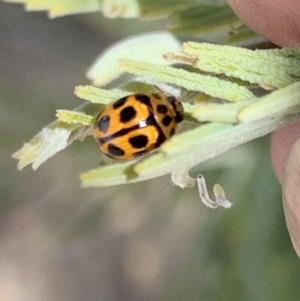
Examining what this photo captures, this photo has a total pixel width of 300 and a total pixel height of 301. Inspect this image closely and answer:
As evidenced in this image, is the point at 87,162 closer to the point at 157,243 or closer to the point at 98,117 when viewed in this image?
the point at 157,243

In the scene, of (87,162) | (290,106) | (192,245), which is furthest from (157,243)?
(290,106)

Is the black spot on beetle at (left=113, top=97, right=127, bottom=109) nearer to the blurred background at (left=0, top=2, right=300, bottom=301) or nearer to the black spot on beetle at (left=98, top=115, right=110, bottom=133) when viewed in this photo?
the black spot on beetle at (left=98, top=115, right=110, bottom=133)

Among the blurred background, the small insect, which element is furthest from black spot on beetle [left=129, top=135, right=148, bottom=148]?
the blurred background

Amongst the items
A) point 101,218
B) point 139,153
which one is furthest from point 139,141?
point 101,218

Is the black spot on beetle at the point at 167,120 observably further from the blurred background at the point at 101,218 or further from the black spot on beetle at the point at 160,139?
the blurred background at the point at 101,218

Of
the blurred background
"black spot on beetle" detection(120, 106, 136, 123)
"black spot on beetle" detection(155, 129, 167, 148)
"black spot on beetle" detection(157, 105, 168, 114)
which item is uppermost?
"black spot on beetle" detection(120, 106, 136, 123)

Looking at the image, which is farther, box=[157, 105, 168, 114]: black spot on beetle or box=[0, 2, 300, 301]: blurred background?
box=[0, 2, 300, 301]: blurred background

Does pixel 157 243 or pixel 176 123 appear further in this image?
pixel 157 243
